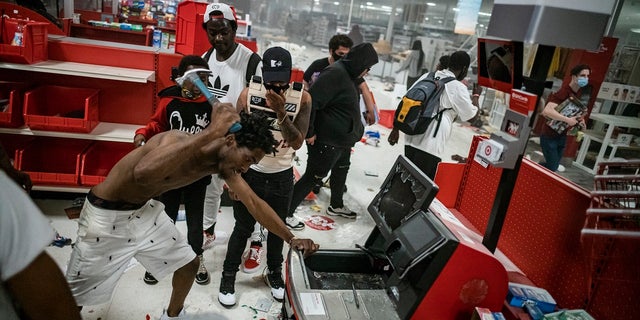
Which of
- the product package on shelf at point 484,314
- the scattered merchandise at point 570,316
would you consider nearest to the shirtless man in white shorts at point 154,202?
the product package on shelf at point 484,314

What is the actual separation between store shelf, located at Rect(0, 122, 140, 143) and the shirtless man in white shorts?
5.64 ft

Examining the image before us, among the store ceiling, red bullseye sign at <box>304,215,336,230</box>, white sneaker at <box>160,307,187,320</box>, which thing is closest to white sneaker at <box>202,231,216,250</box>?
white sneaker at <box>160,307,187,320</box>

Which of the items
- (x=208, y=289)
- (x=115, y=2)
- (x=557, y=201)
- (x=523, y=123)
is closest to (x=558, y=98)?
(x=557, y=201)

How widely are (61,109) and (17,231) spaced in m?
3.30

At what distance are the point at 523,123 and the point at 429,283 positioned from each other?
764 mm

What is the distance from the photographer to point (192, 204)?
251cm

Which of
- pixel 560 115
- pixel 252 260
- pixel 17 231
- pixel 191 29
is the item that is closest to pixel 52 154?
pixel 191 29

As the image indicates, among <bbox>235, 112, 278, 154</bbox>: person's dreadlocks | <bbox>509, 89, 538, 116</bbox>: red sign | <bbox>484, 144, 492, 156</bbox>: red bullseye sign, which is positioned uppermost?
<bbox>509, 89, 538, 116</bbox>: red sign

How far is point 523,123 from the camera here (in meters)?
1.60

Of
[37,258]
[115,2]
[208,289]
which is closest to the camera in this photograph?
[37,258]

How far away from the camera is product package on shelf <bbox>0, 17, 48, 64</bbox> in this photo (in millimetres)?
2998

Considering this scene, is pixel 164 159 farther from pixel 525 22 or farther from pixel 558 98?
pixel 558 98

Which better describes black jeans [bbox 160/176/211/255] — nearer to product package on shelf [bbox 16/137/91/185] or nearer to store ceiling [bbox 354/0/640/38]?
product package on shelf [bbox 16/137/91/185]

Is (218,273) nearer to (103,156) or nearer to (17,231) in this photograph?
(103,156)
